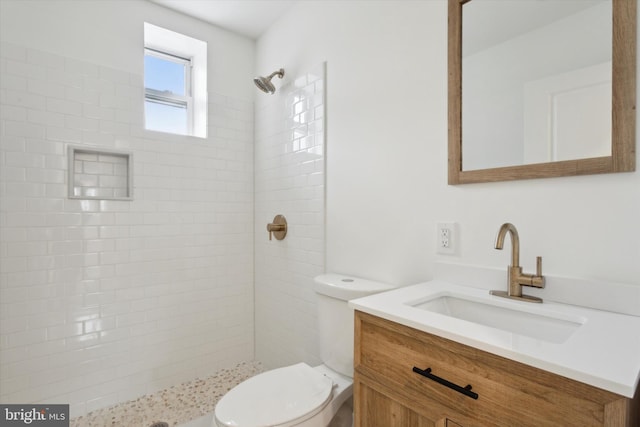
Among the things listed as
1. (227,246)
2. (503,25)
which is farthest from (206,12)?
(503,25)

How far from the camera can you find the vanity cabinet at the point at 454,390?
614 mm

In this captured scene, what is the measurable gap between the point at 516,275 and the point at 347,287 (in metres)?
0.66

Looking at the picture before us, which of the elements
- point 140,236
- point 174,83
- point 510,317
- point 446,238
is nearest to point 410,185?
point 446,238

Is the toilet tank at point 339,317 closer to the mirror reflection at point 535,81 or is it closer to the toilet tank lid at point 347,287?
the toilet tank lid at point 347,287

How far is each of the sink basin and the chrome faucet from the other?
60 mm

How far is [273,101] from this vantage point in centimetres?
235

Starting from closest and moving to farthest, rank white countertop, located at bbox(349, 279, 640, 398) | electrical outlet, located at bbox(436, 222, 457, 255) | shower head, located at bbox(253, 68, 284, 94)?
white countertop, located at bbox(349, 279, 640, 398), electrical outlet, located at bbox(436, 222, 457, 255), shower head, located at bbox(253, 68, 284, 94)

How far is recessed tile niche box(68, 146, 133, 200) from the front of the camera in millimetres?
1882

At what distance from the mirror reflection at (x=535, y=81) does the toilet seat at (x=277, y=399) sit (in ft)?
3.43

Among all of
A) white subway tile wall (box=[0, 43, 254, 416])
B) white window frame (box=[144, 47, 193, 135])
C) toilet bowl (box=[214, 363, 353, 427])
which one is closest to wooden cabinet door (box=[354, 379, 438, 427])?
toilet bowl (box=[214, 363, 353, 427])

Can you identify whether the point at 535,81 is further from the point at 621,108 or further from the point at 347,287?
the point at 347,287

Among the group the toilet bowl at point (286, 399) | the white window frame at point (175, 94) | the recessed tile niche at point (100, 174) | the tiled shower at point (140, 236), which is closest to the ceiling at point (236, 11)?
the white window frame at point (175, 94)

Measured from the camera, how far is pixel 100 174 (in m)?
1.97

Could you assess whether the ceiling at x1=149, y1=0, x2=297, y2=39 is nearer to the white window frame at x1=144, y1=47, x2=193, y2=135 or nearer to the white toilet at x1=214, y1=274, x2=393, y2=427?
the white window frame at x1=144, y1=47, x2=193, y2=135
